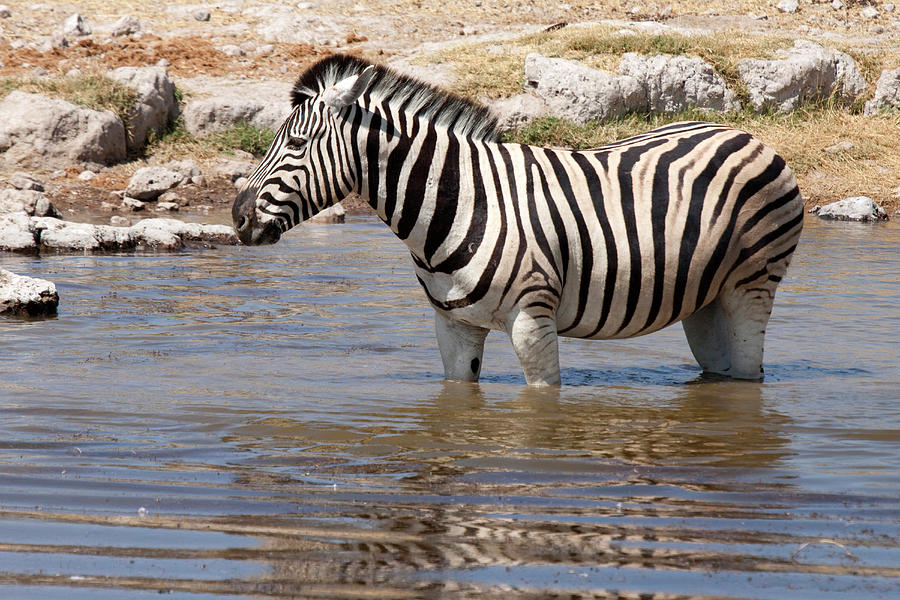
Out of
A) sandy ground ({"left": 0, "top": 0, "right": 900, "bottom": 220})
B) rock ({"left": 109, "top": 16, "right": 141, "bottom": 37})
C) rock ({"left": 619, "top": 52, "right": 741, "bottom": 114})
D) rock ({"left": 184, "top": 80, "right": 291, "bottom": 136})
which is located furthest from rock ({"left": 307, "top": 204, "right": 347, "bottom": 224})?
rock ({"left": 109, "top": 16, "right": 141, "bottom": 37})

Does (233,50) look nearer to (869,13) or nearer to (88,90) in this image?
(88,90)

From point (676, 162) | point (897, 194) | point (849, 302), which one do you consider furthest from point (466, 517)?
point (897, 194)

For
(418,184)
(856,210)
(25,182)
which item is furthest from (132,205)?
(418,184)

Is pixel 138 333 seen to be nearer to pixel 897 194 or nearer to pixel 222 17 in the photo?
pixel 897 194

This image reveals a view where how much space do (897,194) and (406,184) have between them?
12.0 metres

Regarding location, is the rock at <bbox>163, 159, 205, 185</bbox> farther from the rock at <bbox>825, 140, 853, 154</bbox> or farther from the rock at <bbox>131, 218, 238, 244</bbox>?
the rock at <bbox>825, 140, 853, 154</bbox>

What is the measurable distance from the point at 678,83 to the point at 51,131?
9.77 m

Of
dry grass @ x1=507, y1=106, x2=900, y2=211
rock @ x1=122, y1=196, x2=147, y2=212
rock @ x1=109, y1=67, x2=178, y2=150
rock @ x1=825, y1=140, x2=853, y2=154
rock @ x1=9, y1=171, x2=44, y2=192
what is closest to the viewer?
rock @ x1=9, y1=171, x2=44, y2=192

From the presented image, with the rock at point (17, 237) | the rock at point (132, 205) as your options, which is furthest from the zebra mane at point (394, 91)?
the rock at point (132, 205)

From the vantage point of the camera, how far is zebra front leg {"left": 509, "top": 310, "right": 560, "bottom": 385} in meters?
6.23

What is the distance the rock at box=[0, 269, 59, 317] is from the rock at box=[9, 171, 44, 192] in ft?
20.3

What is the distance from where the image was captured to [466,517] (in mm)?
4270

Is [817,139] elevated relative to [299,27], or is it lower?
lower

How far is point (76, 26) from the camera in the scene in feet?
70.5
